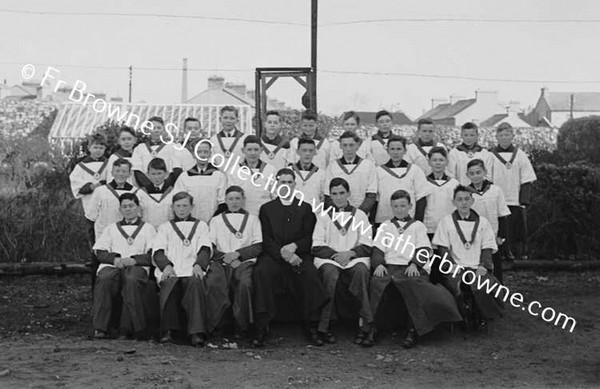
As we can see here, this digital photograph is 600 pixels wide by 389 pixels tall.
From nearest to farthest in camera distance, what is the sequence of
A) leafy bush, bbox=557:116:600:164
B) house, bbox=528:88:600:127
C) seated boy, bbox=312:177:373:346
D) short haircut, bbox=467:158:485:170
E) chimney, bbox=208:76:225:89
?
seated boy, bbox=312:177:373:346, short haircut, bbox=467:158:485:170, leafy bush, bbox=557:116:600:164, chimney, bbox=208:76:225:89, house, bbox=528:88:600:127

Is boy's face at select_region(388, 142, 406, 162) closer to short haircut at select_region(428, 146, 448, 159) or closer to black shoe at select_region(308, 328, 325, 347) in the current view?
short haircut at select_region(428, 146, 448, 159)

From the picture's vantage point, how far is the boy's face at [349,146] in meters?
8.31

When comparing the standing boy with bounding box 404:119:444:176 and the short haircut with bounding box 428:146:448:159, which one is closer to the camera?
the short haircut with bounding box 428:146:448:159

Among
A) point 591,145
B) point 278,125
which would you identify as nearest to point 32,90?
point 591,145

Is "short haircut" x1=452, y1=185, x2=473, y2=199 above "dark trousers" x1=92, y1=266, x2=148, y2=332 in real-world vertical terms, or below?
above

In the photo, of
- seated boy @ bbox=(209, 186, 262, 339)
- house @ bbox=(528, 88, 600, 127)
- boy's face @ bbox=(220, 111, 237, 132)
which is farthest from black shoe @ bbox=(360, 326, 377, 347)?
house @ bbox=(528, 88, 600, 127)

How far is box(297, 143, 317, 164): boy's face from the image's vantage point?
8281mm

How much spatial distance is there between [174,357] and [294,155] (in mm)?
3069

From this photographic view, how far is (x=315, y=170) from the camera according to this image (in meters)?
8.43

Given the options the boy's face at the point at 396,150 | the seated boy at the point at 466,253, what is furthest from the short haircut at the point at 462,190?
the boy's face at the point at 396,150

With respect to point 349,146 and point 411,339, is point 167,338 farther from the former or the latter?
point 349,146

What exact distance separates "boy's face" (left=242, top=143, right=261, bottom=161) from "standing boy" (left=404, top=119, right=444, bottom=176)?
5.74ft

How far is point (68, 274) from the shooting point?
412 inches

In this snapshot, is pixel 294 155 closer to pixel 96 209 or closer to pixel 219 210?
pixel 219 210
